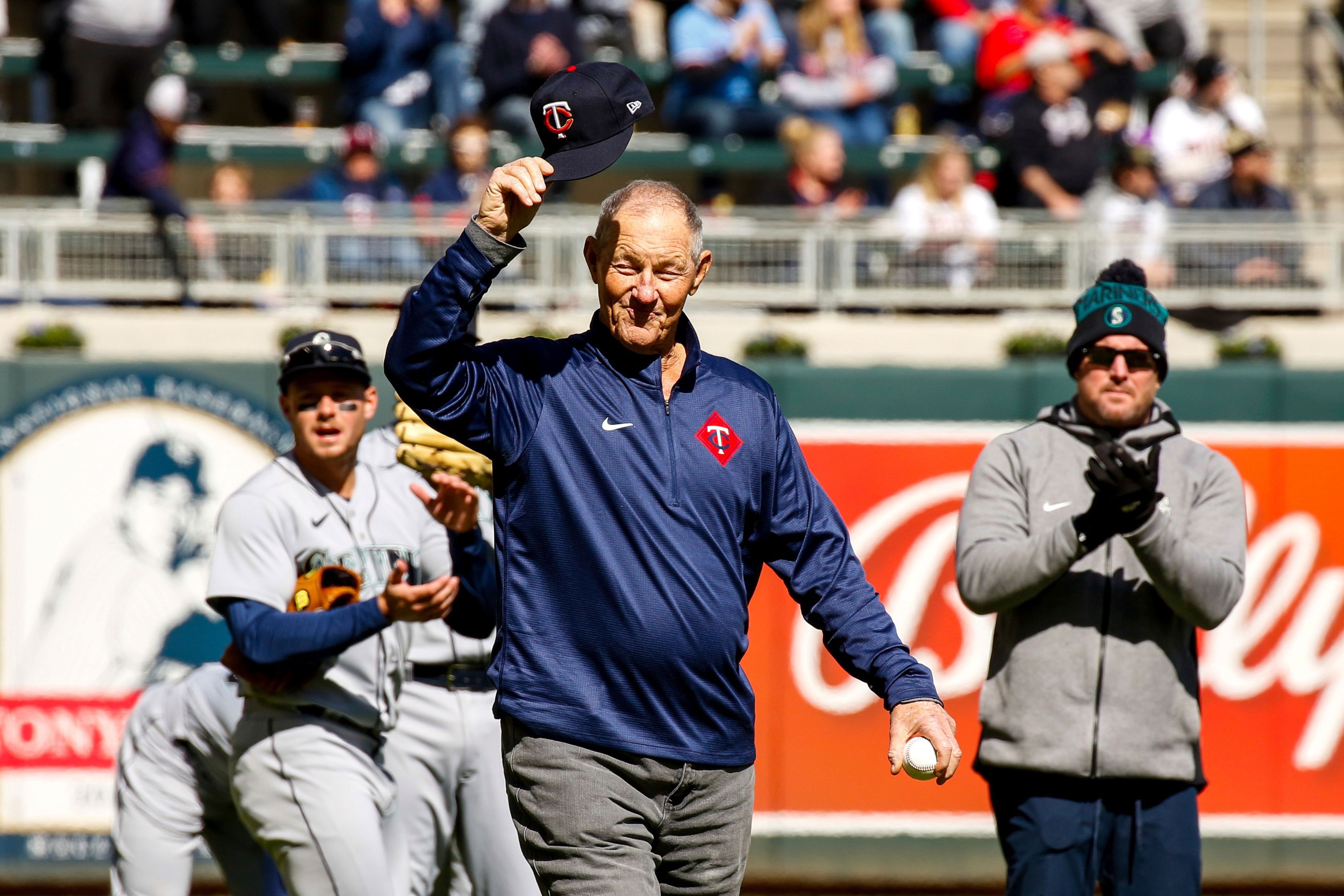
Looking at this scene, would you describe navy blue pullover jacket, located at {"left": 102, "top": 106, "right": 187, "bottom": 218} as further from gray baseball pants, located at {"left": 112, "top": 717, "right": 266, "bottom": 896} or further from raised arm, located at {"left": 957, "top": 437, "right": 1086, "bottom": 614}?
raised arm, located at {"left": 957, "top": 437, "right": 1086, "bottom": 614}

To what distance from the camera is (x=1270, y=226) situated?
8.24 m

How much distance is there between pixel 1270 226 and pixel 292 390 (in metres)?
5.80

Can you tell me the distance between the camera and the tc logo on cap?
310 cm

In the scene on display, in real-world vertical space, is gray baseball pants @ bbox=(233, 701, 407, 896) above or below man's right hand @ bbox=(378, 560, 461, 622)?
below

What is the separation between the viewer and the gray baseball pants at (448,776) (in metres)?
4.73

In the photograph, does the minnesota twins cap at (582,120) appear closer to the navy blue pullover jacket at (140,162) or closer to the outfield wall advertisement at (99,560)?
the outfield wall advertisement at (99,560)

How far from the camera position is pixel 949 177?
8945 millimetres

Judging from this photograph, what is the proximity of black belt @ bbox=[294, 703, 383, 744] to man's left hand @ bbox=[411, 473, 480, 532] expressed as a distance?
672mm

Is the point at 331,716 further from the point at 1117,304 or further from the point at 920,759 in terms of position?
the point at 1117,304

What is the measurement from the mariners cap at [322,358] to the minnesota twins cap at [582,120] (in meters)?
1.40

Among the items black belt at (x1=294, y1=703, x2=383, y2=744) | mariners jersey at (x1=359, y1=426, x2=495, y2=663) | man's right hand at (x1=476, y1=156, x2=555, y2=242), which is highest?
man's right hand at (x1=476, y1=156, x2=555, y2=242)

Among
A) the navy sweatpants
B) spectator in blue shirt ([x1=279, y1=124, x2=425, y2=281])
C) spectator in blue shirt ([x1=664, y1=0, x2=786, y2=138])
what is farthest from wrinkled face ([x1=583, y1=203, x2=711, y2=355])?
spectator in blue shirt ([x1=664, y1=0, x2=786, y2=138])

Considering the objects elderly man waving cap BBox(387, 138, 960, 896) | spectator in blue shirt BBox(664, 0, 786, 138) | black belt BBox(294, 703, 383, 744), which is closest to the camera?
elderly man waving cap BBox(387, 138, 960, 896)

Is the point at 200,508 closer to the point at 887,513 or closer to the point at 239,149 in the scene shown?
the point at 887,513
